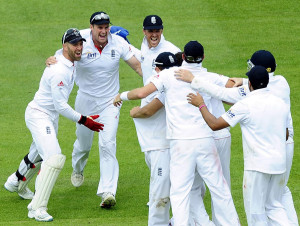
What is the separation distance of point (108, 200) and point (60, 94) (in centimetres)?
161

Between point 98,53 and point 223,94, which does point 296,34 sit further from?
point 223,94

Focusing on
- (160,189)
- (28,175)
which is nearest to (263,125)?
(160,189)

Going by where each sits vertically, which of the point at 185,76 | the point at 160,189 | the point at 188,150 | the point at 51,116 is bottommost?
the point at 160,189

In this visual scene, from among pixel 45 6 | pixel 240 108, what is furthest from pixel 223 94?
pixel 45 6

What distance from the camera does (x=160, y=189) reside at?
901 cm

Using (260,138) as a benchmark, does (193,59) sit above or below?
above

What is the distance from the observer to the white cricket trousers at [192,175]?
8.51 m

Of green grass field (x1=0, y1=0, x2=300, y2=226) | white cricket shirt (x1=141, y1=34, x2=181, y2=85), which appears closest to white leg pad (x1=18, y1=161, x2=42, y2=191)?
green grass field (x1=0, y1=0, x2=300, y2=226)

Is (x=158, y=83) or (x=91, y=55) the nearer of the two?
(x=158, y=83)

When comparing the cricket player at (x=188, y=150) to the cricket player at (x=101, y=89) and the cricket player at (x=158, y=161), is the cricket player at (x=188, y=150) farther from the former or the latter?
the cricket player at (x=101, y=89)

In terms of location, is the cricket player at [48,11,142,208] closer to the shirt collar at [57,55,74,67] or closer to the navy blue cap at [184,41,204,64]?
the shirt collar at [57,55,74,67]

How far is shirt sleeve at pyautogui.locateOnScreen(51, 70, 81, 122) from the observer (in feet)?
32.1

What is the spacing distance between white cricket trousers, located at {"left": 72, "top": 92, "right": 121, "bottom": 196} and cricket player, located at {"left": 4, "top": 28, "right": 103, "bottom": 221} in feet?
1.81

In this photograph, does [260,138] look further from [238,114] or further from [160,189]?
[160,189]
